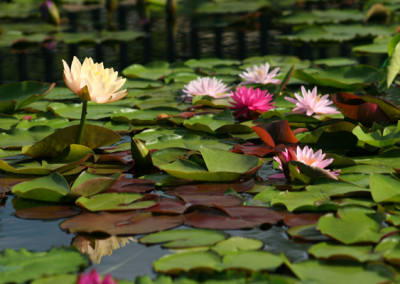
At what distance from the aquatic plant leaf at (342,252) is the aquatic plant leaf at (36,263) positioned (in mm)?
589

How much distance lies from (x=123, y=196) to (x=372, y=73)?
6.38 feet

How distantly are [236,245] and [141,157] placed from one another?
30.6 inches

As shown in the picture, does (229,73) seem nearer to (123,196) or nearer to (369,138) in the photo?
(369,138)

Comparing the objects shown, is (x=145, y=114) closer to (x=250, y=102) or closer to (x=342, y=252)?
(x=250, y=102)

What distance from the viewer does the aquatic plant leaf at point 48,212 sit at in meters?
1.84

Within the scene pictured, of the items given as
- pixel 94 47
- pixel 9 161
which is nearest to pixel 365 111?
pixel 9 161

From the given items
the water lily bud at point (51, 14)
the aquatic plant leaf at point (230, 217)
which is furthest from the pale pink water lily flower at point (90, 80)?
the water lily bud at point (51, 14)

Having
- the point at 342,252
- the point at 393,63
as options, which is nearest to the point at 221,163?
the point at 342,252

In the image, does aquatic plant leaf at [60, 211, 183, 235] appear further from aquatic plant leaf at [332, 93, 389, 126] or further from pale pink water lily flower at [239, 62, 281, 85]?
pale pink water lily flower at [239, 62, 281, 85]

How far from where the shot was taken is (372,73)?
332cm

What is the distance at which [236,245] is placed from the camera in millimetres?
1559

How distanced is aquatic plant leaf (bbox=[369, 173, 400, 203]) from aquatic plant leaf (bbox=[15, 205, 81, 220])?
3.03 ft

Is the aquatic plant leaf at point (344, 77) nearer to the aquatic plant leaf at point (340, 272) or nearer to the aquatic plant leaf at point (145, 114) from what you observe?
the aquatic plant leaf at point (145, 114)

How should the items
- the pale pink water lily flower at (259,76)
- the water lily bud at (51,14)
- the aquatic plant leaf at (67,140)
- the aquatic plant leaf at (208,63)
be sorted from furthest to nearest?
1. the water lily bud at (51,14)
2. the aquatic plant leaf at (208,63)
3. the pale pink water lily flower at (259,76)
4. the aquatic plant leaf at (67,140)
